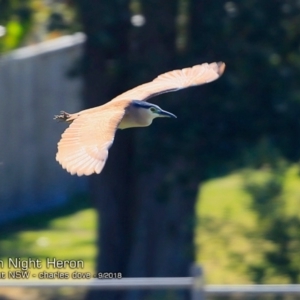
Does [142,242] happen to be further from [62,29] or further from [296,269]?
[62,29]

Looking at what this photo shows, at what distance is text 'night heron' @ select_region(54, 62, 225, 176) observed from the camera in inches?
115

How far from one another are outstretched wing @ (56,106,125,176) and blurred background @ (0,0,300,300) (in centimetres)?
178

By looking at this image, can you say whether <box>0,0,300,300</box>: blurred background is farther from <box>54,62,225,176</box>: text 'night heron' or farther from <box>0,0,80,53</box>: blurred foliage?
<box>54,62,225,176</box>: text 'night heron'

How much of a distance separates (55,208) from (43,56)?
179 cm

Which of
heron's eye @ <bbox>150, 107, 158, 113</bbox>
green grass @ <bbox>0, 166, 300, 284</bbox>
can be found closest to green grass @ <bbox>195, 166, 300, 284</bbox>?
green grass @ <bbox>0, 166, 300, 284</bbox>

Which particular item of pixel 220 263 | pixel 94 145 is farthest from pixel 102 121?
pixel 220 263

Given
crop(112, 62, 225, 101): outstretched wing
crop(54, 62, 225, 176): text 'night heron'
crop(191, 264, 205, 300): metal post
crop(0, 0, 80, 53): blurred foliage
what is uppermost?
crop(0, 0, 80, 53): blurred foliage

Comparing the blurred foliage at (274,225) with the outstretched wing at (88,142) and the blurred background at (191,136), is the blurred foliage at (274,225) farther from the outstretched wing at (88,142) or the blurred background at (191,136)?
the outstretched wing at (88,142)

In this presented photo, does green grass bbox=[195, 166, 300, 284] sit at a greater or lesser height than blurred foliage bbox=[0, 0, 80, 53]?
lesser

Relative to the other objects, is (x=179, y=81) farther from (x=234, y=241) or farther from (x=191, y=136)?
(x=234, y=241)

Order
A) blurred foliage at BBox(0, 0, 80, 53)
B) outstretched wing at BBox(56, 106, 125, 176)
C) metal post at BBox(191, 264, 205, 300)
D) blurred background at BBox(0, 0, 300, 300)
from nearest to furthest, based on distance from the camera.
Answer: outstretched wing at BBox(56, 106, 125, 176), metal post at BBox(191, 264, 205, 300), blurred background at BBox(0, 0, 300, 300), blurred foliage at BBox(0, 0, 80, 53)

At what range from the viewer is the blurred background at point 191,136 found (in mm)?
5809

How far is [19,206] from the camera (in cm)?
1023

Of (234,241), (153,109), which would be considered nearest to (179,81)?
(153,109)
